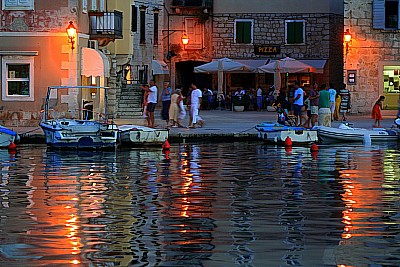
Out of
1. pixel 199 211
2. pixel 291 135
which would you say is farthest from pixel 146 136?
pixel 199 211

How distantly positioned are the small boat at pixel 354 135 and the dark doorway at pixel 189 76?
27.9 metres

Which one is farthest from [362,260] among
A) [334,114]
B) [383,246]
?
[334,114]

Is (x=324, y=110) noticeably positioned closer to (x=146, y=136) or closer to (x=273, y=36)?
(x=146, y=136)

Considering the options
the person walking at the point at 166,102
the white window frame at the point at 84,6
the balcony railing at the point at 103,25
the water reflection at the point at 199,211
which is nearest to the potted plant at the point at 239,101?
the balcony railing at the point at 103,25

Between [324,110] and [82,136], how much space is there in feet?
31.6

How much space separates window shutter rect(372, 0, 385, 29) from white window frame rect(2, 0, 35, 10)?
1726 centimetres

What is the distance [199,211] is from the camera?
622 inches

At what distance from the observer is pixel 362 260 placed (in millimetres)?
11742

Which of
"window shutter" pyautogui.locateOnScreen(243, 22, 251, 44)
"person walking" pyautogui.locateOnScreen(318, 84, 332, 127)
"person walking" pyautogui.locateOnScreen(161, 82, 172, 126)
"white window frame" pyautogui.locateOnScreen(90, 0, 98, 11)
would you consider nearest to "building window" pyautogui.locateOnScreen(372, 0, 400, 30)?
"person walking" pyautogui.locateOnScreen(318, 84, 332, 127)

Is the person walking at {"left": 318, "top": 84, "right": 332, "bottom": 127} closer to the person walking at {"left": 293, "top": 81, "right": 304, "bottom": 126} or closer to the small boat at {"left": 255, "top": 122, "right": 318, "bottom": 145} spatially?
the person walking at {"left": 293, "top": 81, "right": 304, "bottom": 126}

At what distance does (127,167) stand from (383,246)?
11.7m

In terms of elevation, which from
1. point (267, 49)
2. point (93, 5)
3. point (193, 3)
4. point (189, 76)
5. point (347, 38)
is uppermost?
point (193, 3)

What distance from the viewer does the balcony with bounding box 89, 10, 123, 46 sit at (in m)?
38.2

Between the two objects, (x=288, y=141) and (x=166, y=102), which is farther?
(x=166, y=102)
